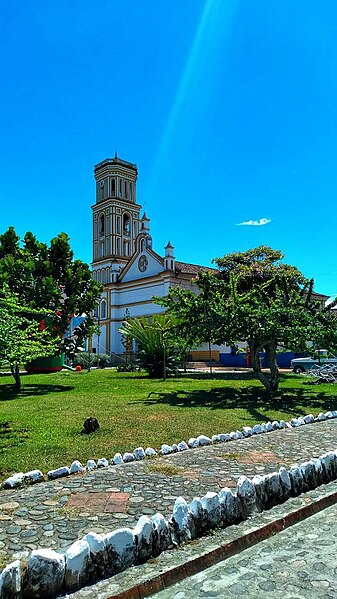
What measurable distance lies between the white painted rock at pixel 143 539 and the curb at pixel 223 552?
0.81 feet

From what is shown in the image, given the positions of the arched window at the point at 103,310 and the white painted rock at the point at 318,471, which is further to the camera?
the arched window at the point at 103,310

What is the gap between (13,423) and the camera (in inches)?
398

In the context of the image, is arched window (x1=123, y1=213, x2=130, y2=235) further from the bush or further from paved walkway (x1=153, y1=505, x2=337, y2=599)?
paved walkway (x1=153, y1=505, x2=337, y2=599)

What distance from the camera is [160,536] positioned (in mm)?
3971

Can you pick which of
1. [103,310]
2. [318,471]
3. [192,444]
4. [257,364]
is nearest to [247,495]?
[318,471]

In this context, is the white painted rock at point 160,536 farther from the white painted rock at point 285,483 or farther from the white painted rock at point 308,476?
the white painted rock at point 308,476

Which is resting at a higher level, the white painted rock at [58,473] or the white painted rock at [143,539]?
the white painted rock at [58,473]

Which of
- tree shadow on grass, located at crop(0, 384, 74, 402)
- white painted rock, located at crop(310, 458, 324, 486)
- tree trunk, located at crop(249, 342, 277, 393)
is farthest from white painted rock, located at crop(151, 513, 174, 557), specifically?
tree shadow on grass, located at crop(0, 384, 74, 402)

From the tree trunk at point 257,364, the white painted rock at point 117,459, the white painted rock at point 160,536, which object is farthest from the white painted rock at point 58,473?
the tree trunk at point 257,364

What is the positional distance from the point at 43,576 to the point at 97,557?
0.41m

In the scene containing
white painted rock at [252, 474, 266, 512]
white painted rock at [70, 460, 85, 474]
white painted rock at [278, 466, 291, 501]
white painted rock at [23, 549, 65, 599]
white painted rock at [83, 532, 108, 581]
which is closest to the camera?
white painted rock at [23, 549, 65, 599]

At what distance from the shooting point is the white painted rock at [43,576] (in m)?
3.28

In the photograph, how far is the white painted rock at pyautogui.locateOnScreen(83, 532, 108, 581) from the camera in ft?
11.6

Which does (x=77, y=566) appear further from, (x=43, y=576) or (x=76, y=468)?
(x=76, y=468)
